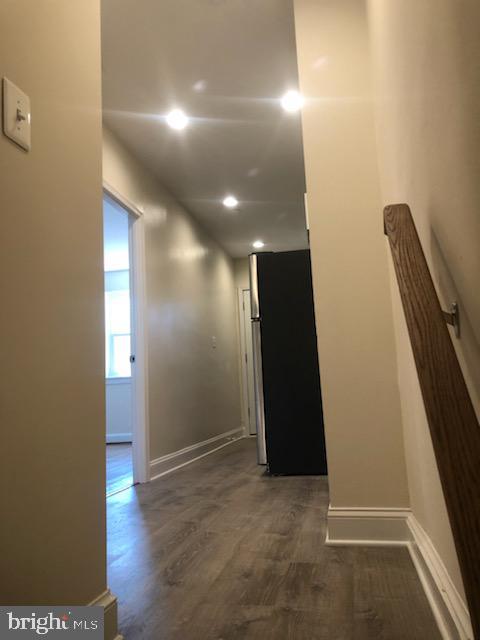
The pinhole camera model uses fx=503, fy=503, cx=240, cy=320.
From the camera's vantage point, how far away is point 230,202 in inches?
201

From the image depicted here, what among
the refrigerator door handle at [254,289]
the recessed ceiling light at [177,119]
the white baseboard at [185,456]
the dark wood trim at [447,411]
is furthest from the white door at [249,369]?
the dark wood trim at [447,411]

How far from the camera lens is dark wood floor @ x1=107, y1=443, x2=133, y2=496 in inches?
142

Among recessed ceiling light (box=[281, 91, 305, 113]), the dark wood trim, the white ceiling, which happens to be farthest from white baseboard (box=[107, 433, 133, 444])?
the dark wood trim

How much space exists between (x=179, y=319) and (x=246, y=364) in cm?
254

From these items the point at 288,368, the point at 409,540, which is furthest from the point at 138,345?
the point at 409,540

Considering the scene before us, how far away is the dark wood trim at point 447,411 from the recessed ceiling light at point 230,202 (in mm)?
4271

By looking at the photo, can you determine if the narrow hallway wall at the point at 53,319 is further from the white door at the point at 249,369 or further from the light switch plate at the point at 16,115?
the white door at the point at 249,369

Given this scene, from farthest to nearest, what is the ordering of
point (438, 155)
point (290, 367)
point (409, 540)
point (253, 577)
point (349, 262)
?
point (290, 367), point (349, 262), point (409, 540), point (253, 577), point (438, 155)

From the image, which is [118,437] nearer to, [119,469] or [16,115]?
[119,469]

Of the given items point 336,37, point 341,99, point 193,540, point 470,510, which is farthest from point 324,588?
point 336,37

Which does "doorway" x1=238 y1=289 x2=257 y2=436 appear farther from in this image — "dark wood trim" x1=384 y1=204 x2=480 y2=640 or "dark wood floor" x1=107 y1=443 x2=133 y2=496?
"dark wood trim" x1=384 y1=204 x2=480 y2=640

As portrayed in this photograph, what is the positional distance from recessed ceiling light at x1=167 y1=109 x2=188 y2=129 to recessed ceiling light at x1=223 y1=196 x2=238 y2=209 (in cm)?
148

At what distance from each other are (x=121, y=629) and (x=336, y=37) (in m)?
2.36

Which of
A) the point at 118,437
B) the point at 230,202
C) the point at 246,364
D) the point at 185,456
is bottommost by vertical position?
the point at 118,437
